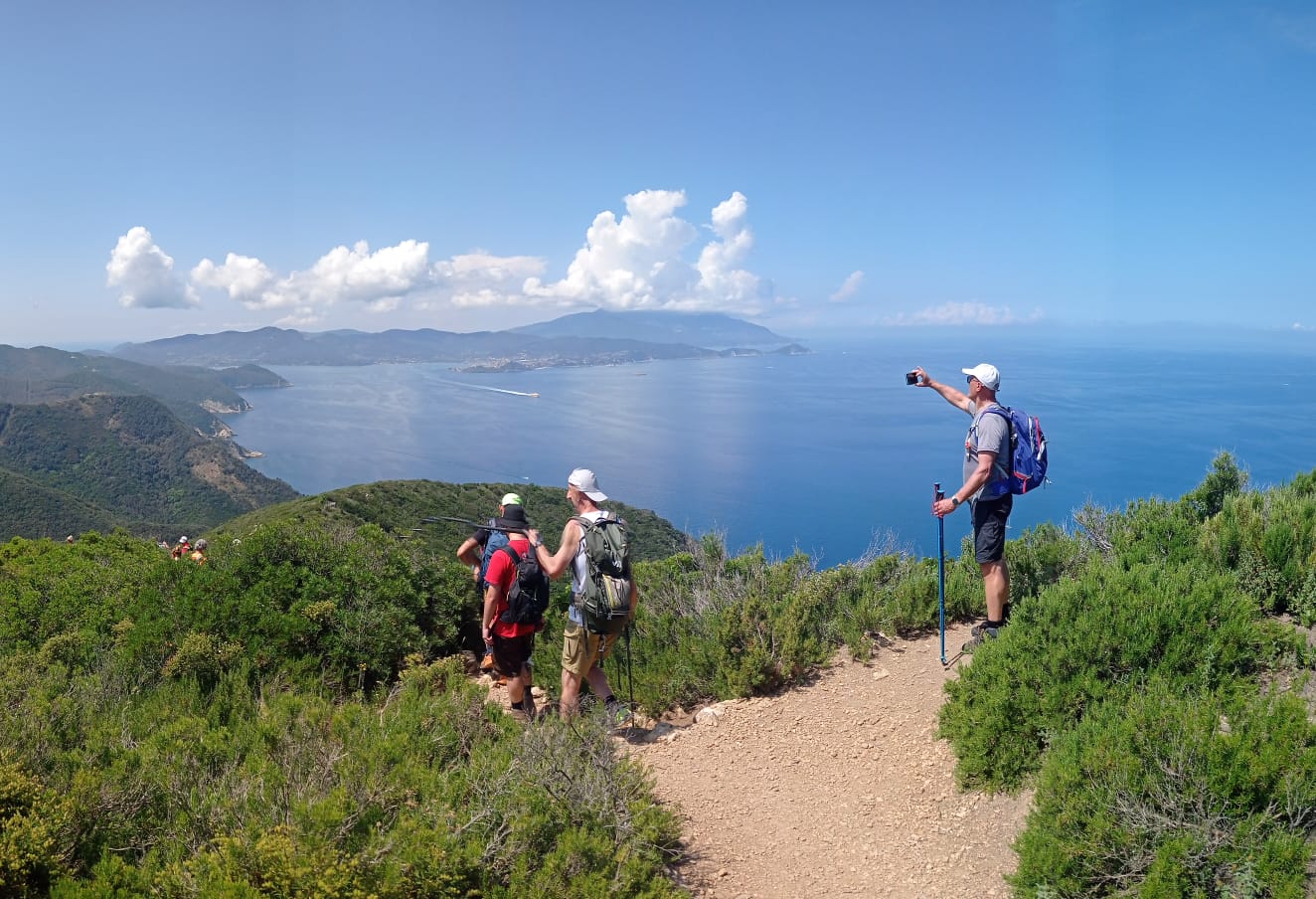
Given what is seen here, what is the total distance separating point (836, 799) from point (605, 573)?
1.50 m

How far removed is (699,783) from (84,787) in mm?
2468

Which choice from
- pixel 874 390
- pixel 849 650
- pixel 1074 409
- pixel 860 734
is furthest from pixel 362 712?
pixel 874 390

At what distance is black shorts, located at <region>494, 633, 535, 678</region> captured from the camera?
4.00 meters

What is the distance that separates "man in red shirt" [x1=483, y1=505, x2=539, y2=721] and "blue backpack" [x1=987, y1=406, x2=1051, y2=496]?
2692 millimetres

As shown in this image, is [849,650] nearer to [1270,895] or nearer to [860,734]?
[860,734]

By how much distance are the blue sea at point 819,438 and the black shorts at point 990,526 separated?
3.25 meters

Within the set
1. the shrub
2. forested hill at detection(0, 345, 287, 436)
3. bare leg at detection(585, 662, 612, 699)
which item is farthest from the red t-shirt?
forested hill at detection(0, 345, 287, 436)

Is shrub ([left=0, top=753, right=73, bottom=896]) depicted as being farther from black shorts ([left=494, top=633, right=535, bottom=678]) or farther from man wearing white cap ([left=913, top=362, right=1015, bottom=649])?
man wearing white cap ([left=913, top=362, right=1015, bottom=649])

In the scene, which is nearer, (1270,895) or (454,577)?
(1270,895)

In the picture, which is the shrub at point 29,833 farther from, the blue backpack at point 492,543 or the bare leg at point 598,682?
the bare leg at point 598,682

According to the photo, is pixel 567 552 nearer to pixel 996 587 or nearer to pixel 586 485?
pixel 586 485

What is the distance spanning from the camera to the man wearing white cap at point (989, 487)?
4.04 metres

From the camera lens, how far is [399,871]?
2145mm

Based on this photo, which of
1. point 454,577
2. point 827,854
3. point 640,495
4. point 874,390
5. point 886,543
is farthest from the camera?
point 874,390
